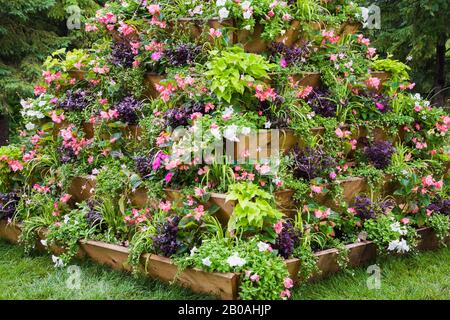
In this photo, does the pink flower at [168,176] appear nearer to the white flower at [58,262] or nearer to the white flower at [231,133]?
the white flower at [231,133]

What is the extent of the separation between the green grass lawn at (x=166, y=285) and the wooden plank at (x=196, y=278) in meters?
0.05

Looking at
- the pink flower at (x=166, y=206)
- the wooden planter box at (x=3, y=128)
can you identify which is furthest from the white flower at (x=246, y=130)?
the wooden planter box at (x=3, y=128)

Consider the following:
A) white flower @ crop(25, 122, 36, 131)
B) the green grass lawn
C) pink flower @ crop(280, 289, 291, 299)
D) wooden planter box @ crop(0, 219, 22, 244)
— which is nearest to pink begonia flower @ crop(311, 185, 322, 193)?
the green grass lawn

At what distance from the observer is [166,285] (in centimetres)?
366

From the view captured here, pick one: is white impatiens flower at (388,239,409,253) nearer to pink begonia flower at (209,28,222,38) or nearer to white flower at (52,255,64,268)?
pink begonia flower at (209,28,222,38)

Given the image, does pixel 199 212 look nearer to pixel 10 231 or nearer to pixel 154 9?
pixel 154 9

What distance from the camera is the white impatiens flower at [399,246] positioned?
404 cm

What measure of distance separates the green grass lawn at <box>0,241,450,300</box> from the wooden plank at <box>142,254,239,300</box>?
5 cm

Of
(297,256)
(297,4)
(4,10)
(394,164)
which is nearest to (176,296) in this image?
(297,256)

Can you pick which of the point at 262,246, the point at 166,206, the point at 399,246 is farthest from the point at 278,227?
the point at 399,246

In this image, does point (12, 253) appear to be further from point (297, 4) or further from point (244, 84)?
point (297, 4)

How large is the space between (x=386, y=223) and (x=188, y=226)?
1.45m
